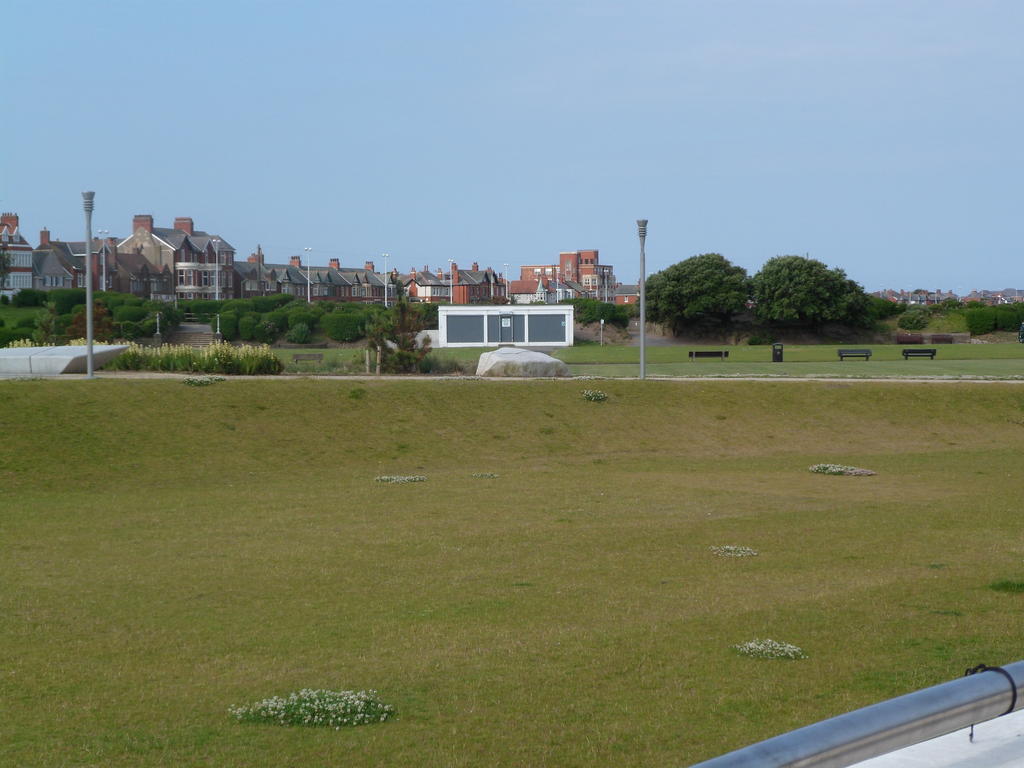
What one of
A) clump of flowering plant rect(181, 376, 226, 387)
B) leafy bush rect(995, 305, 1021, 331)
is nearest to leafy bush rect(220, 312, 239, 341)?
clump of flowering plant rect(181, 376, 226, 387)

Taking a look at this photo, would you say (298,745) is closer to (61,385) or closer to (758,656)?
(758,656)

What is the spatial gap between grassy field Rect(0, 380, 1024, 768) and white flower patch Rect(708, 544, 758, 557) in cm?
18

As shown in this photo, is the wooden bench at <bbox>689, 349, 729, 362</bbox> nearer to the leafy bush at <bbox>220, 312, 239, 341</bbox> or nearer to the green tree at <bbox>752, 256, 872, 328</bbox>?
the green tree at <bbox>752, 256, 872, 328</bbox>

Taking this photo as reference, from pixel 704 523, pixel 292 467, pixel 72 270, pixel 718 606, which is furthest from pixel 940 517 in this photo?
pixel 72 270

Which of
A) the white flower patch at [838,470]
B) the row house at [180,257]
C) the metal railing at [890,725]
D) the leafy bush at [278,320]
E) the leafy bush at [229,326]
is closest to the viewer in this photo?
the metal railing at [890,725]

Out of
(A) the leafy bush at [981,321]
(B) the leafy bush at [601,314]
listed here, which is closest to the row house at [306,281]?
(B) the leafy bush at [601,314]

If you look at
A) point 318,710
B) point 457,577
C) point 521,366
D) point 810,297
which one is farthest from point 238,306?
point 318,710

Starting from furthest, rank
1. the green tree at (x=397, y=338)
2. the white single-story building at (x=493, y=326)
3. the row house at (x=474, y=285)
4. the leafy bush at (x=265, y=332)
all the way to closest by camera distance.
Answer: the row house at (x=474, y=285) < the leafy bush at (x=265, y=332) < the white single-story building at (x=493, y=326) < the green tree at (x=397, y=338)

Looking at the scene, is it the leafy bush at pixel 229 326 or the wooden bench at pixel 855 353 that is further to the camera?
the leafy bush at pixel 229 326

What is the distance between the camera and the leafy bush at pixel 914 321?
88812 mm

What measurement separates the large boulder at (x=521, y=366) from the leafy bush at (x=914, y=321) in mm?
61246

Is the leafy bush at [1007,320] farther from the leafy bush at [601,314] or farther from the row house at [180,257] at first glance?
the row house at [180,257]

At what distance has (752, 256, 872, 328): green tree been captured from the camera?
284 feet

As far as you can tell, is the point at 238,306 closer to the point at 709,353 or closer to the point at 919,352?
the point at 709,353
